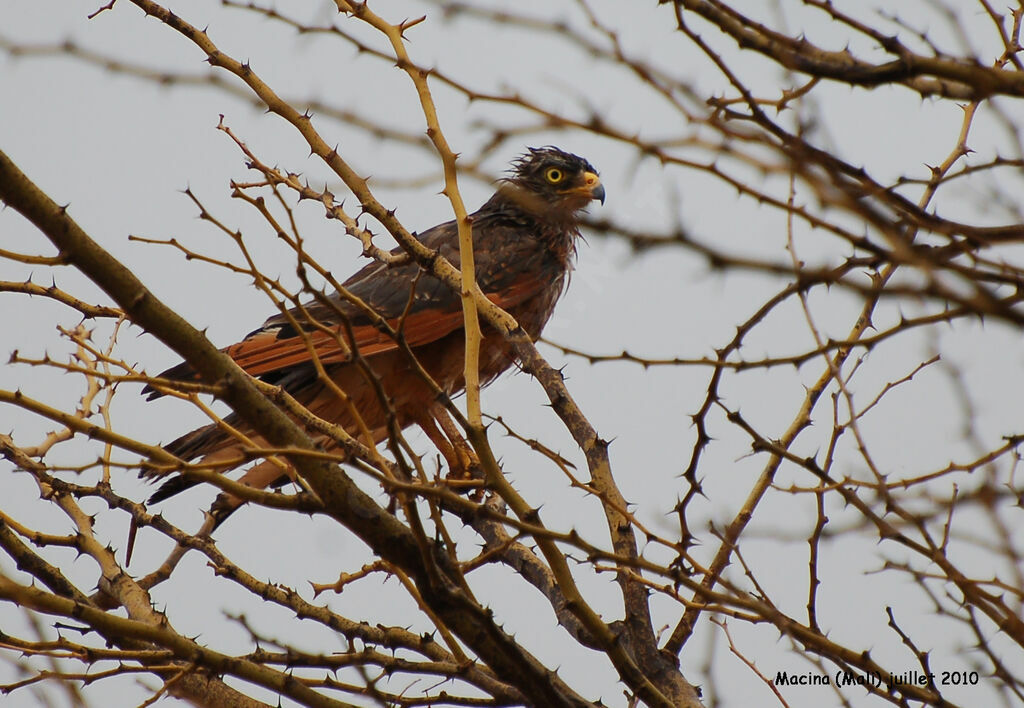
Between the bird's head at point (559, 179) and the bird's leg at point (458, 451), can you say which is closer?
the bird's leg at point (458, 451)

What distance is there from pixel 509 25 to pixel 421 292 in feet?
14.6

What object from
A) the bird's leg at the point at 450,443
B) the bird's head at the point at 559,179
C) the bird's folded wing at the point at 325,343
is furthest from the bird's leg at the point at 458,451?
the bird's head at the point at 559,179

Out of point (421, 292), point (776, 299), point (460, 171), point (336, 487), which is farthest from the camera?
point (421, 292)

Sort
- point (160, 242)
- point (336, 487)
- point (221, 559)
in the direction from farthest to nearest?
1. point (221, 559)
2. point (160, 242)
3. point (336, 487)

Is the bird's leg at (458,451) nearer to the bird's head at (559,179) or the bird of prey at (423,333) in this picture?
the bird of prey at (423,333)

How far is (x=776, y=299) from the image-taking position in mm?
1904

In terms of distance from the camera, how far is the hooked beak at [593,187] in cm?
708

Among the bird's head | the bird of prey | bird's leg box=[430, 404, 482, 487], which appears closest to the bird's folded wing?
the bird of prey

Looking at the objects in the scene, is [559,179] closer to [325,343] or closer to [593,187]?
[593,187]

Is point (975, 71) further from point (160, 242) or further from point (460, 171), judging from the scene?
point (160, 242)

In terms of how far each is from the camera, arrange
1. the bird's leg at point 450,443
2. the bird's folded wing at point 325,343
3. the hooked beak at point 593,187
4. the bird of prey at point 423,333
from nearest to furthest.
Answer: the bird of prey at point 423,333, the bird's folded wing at point 325,343, the bird's leg at point 450,443, the hooked beak at point 593,187

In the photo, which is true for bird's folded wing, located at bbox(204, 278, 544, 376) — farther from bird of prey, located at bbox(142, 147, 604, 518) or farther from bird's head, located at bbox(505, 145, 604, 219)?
bird's head, located at bbox(505, 145, 604, 219)

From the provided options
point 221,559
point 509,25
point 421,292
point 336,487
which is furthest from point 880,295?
point 421,292

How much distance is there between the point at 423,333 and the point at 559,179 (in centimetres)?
184
